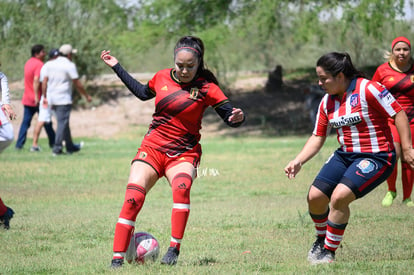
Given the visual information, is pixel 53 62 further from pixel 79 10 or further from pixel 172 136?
pixel 79 10

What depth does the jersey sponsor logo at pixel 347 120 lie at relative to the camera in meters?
6.36

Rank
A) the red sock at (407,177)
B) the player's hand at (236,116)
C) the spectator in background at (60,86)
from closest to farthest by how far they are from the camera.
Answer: the player's hand at (236,116), the red sock at (407,177), the spectator in background at (60,86)

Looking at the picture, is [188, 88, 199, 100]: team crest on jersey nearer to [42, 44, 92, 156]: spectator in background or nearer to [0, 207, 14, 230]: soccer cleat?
[0, 207, 14, 230]: soccer cleat

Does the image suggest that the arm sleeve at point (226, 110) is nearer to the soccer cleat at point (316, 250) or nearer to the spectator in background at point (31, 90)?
the soccer cleat at point (316, 250)

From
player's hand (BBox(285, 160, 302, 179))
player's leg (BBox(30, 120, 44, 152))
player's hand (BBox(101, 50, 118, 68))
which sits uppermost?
player's hand (BBox(101, 50, 118, 68))

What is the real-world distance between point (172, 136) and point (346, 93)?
1.63m

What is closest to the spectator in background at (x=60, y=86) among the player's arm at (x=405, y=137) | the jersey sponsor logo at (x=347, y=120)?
the jersey sponsor logo at (x=347, y=120)

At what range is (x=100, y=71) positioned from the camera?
2927cm

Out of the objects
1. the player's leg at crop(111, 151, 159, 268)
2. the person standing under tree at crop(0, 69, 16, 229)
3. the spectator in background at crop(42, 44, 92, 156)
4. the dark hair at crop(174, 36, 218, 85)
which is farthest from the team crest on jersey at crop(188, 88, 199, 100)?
the spectator in background at crop(42, 44, 92, 156)

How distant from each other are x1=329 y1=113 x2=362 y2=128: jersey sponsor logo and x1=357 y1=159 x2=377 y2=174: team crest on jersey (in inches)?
14.2

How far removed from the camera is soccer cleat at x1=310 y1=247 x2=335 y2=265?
650 centimetres

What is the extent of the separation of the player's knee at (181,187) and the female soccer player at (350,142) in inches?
37.9

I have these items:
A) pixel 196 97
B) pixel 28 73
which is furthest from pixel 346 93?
pixel 28 73

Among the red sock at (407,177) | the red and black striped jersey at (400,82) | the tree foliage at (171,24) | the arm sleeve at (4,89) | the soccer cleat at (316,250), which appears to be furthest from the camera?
the tree foliage at (171,24)
